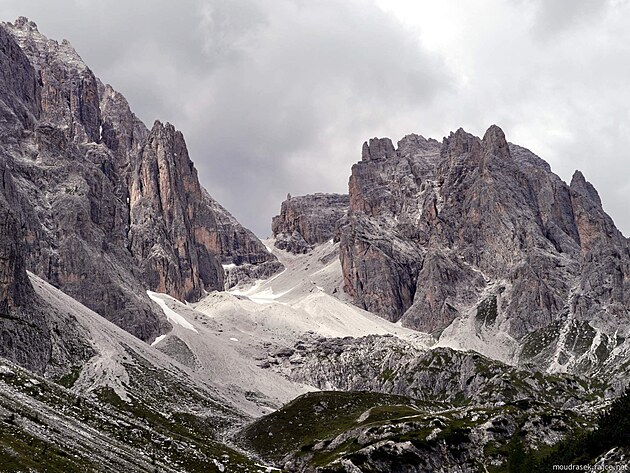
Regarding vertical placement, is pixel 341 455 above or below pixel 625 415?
below

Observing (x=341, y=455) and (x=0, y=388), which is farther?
(x=341, y=455)

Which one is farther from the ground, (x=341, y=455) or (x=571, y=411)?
(x=571, y=411)

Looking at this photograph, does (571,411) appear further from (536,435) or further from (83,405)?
(83,405)

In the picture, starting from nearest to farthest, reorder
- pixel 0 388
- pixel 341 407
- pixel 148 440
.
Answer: pixel 0 388, pixel 148 440, pixel 341 407

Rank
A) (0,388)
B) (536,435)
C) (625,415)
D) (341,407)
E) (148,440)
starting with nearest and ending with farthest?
1. (625,415)
2. (0,388)
3. (148,440)
4. (536,435)
5. (341,407)

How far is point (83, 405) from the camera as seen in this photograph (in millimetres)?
143125

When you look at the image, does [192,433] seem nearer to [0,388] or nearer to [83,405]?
[83,405]

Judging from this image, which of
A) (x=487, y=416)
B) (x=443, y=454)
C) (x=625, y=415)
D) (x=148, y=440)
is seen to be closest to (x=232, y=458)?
(x=148, y=440)

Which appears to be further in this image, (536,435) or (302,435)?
(302,435)

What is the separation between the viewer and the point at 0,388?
119500mm

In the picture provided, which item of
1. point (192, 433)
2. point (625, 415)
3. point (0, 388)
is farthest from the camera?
point (192, 433)

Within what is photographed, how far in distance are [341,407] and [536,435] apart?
5656 cm

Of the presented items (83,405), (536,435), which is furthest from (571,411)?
(83,405)

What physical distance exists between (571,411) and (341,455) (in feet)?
193
